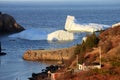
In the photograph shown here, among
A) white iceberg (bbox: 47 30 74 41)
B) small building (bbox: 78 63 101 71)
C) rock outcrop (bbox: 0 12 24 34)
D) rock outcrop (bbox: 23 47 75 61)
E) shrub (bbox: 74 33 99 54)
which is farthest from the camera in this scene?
rock outcrop (bbox: 0 12 24 34)

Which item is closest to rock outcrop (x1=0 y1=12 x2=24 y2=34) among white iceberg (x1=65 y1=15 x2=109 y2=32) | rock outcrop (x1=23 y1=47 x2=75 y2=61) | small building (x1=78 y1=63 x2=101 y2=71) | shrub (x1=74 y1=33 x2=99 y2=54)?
white iceberg (x1=65 y1=15 x2=109 y2=32)

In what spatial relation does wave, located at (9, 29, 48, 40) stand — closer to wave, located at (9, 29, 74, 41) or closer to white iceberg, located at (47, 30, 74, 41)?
wave, located at (9, 29, 74, 41)

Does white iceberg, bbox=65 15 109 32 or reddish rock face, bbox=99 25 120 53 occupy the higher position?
white iceberg, bbox=65 15 109 32

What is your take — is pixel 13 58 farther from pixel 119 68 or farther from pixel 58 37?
pixel 119 68

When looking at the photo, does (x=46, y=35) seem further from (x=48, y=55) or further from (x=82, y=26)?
(x=48, y=55)

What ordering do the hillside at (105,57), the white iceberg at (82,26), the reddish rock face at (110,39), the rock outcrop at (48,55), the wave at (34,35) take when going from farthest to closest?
the white iceberg at (82,26)
the wave at (34,35)
the rock outcrop at (48,55)
the reddish rock face at (110,39)
the hillside at (105,57)

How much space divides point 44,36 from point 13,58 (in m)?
15.6

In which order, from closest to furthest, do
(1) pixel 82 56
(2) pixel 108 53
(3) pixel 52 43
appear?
1. (2) pixel 108 53
2. (1) pixel 82 56
3. (3) pixel 52 43

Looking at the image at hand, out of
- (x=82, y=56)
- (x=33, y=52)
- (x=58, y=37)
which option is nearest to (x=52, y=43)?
(x=58, y=37)

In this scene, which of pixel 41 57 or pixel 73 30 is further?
pixel 73 30

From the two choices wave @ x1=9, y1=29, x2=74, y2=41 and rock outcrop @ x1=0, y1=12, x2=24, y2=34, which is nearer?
wave @ x1=9, y1=29, x2=74, y2=41

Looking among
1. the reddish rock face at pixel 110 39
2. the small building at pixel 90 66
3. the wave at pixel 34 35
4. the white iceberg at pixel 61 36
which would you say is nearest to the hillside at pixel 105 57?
the reddish rock face at pixel 110 39

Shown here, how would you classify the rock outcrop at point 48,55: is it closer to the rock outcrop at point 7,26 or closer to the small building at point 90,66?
the small building at point 90,66

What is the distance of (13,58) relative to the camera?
140 feet
